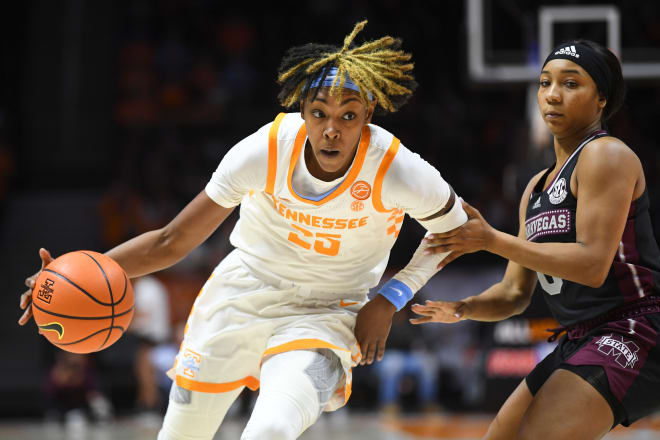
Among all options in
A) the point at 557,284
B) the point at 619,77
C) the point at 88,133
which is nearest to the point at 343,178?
the point at 557,284

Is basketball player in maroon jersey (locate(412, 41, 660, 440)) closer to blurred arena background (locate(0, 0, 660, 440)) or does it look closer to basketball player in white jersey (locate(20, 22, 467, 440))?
basketball player in white jersey (locate(20, 22, 467, 440))

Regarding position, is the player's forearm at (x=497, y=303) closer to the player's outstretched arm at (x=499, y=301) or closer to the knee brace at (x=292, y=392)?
the player's outstretched arm at (x=499, y=301)

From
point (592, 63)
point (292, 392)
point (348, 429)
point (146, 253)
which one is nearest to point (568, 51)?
point (592, 63)

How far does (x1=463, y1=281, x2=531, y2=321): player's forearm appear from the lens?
3828 millimetres

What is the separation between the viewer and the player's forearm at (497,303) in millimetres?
3828

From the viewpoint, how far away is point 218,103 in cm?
1234

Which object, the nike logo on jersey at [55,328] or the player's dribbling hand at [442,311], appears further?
the player's dribbling hand at [442,311]

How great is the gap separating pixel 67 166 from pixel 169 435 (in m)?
10.1

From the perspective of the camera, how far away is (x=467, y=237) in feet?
11.3

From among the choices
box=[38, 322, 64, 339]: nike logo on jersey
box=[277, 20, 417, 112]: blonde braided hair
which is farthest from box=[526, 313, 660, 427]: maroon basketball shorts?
box=[38, 322, 64, 339]: nike logo on jersey

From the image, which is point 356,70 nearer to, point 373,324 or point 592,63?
point 592,63

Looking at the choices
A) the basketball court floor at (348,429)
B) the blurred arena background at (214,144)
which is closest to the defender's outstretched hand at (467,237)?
the blurred arena background at (214,144)

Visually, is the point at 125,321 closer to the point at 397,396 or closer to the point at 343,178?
the point at 343,178

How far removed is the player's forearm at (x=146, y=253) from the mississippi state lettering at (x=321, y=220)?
529 millimetres
